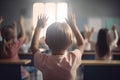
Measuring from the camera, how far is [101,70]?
2.24 metres

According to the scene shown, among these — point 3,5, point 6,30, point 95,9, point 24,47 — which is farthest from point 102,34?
point 3,5

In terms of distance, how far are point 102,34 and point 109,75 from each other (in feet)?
4.11

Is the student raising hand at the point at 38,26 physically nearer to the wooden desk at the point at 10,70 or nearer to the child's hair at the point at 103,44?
the wooden desk at the point at 10,70

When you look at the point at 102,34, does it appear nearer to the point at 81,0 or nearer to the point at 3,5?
the point at 81,0

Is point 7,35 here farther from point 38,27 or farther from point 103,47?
point 38,27

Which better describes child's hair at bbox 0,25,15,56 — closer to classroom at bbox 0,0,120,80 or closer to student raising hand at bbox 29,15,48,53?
classroom at bbox 0,0,120,80

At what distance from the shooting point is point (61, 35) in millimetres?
1515

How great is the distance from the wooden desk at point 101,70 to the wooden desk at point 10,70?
0.54 meters

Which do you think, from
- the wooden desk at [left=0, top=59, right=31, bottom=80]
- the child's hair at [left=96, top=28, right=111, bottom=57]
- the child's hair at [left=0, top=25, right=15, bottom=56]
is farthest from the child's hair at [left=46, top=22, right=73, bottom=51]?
the child's hair at [left=96, top=28, right=111, bottom=57]

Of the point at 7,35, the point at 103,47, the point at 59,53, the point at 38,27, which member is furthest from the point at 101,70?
the point at 7,35

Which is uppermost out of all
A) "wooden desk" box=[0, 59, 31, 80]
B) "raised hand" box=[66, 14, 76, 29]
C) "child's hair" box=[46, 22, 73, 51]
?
"raised hand" box=[66, 14, 76, 29]

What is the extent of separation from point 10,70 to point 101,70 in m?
0.83

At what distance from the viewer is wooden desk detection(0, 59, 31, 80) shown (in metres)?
2.36

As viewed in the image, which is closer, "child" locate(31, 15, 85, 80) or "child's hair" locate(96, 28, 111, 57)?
"child" locate(31, 15, 85, 80)
